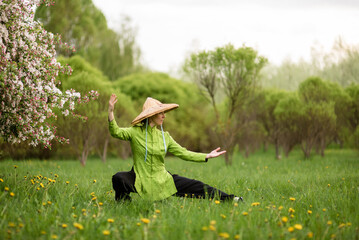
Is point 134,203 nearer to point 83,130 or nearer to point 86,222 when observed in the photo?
point 86,222

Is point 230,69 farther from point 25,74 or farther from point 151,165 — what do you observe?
point 25,74

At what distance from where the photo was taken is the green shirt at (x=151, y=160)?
466 centimetres

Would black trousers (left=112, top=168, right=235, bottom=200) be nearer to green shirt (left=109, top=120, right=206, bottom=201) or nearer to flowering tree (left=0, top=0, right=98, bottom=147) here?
green shirt (left=109, top=120, right=206, bottom=201)

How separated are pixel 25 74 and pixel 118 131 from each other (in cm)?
197

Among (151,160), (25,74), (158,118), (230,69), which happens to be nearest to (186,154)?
(151,160)

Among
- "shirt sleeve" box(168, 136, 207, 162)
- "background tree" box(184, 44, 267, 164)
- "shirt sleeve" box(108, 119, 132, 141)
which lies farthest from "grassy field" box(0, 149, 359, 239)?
"background tree" box(184, 44, 267, 164)

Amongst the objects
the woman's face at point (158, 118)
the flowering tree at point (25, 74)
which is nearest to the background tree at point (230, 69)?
the flowering tree at point (25, 74)

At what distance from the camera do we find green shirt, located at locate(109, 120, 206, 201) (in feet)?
15.3

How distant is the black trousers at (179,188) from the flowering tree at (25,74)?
197cm

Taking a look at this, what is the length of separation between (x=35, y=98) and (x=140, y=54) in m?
24.9

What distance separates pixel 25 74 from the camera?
515 cm

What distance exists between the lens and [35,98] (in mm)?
5285

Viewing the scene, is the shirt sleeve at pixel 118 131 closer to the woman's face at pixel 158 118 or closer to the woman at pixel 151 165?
the woman at pixel 151 165

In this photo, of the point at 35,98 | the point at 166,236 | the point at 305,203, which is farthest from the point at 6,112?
the point at 305,203
